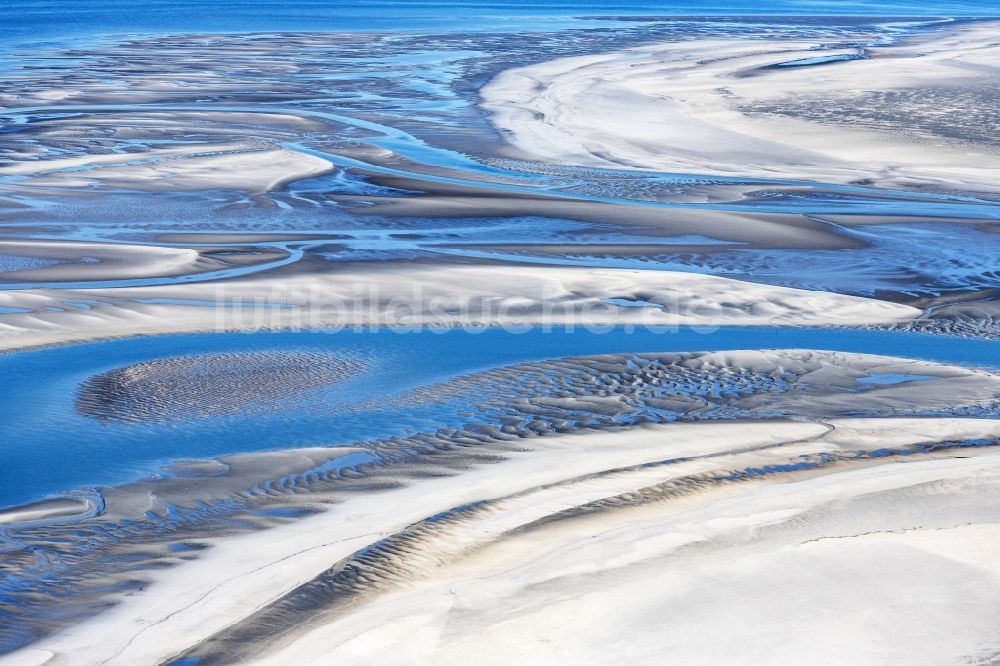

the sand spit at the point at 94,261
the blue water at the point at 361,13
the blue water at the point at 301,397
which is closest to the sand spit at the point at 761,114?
the blue water at the point at 301,397

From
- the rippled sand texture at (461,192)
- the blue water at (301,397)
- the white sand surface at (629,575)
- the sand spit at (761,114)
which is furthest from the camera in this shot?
the sand spit at (761,114)

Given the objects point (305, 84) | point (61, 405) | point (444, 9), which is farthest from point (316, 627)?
point (444, 9)

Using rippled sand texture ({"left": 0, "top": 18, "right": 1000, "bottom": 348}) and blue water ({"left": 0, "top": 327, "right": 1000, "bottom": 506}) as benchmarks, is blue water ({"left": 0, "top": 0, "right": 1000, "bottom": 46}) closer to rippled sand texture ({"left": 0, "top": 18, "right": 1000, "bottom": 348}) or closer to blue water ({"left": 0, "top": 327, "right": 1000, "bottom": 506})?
rippled sand texture ({"left": 0, "top": 18, "right": 1000, "bottom": 348})

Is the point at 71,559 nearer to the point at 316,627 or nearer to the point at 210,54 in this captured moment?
the point at 316,627

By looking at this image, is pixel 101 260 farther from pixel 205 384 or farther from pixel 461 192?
pixel 461 192

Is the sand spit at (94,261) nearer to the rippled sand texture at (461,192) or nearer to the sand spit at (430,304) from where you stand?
the rippled sand texture at (461,192)
